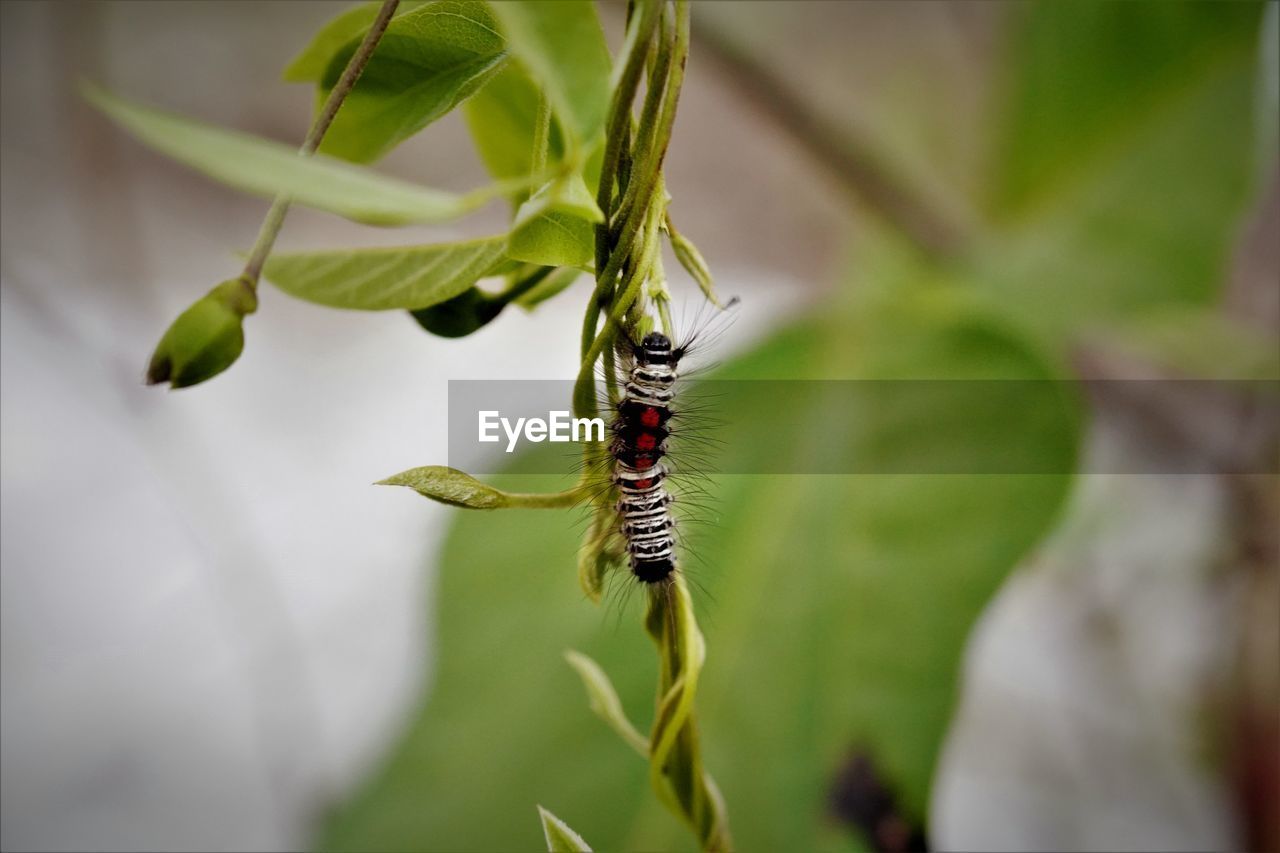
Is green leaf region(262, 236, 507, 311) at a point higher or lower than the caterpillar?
higher

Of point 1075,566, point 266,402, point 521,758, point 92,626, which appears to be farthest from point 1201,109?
point 92,626

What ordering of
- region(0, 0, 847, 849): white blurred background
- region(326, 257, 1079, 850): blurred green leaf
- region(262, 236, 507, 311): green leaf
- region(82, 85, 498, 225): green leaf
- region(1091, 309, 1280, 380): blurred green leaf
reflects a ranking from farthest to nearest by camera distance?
region(0, 0, 847, 849): white blurred background, region(1091, 309, 1280, 380): blurred green leaf, region(326, 257, 1079, 850): blurred green leaf, region(262, 236, 507, 311): green leaf, region(82, 85, 498, 225): green leaf

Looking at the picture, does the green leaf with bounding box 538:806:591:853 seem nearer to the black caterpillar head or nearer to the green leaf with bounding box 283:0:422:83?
the black caterpillar head

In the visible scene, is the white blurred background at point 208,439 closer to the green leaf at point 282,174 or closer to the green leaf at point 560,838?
the green leaf at point 560,838

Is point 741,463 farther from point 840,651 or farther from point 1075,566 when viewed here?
point 1075,566

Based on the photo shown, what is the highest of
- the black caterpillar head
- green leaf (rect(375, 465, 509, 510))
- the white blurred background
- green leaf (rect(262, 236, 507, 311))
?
green leaf (rect(262, 236, 507, 311))

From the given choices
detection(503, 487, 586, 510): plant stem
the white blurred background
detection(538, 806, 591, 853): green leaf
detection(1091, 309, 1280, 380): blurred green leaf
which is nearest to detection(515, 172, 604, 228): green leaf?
detection(503, 487, 586, 510): plant stem
